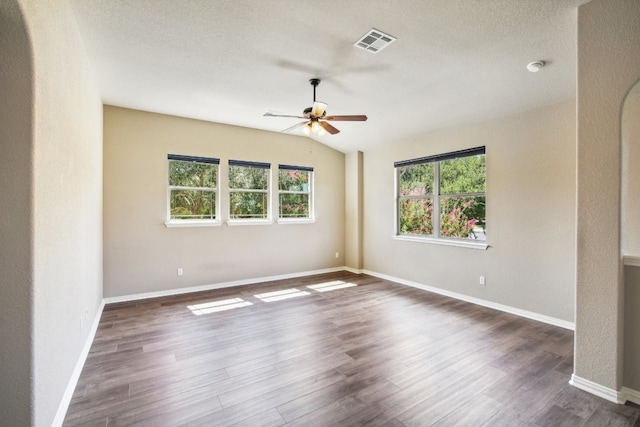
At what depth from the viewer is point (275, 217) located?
5941 millimetres

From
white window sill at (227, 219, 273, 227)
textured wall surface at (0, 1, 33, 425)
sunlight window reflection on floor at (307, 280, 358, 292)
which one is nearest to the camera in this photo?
textured wall surface at (0, 1, 33, 425)

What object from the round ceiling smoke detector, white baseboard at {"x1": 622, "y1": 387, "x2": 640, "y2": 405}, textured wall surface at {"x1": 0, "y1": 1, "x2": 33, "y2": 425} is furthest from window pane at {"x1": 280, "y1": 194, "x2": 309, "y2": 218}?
white baseboard at {"x1": 622, "y1": 387, "x2": 640, "y2": 405}

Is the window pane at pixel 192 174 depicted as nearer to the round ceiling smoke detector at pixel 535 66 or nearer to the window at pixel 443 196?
the window at pixel 443 196

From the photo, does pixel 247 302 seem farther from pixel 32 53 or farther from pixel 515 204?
pixel 515 204

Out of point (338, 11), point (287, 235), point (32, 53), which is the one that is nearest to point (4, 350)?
point (32, 53)

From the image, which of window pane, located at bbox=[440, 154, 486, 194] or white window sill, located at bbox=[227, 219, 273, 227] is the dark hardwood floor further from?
window pane, located at bbox=[440, 154, 486, 194]

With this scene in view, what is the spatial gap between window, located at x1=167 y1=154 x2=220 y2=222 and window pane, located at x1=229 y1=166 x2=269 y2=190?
31 centimetres

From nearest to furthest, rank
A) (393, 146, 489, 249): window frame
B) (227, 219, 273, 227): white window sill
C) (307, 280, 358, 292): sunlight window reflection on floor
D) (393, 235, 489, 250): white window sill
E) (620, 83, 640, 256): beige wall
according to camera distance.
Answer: (620, 83, 640, 256): beige wall → (393, 235, 489, 250): white window sill → (393, 146, 489, 249): window frame → (307, 280, 358, 292): sunlight window reflection on floor → (227, 219, 273, 227): white window sill

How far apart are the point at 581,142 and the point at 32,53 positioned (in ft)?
11.9

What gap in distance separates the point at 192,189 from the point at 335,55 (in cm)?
338

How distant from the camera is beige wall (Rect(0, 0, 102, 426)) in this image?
1.49 metres

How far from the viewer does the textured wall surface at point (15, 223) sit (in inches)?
58.0

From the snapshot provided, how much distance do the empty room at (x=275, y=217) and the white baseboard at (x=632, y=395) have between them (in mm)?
13

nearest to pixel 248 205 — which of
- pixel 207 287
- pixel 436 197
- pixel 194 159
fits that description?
pixel 194 159
